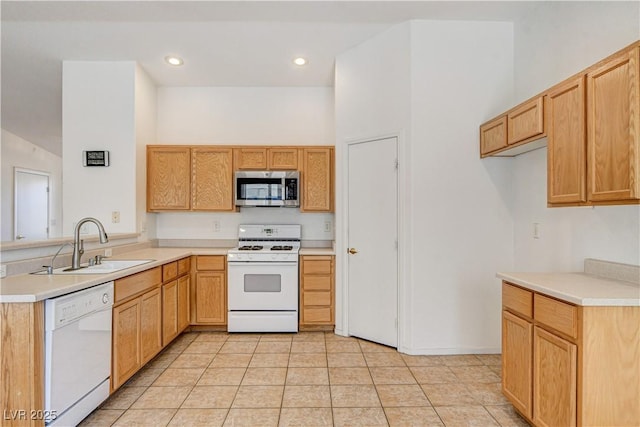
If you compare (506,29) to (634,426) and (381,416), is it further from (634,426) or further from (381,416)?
(381,416)

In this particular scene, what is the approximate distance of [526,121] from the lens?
2.30 metres

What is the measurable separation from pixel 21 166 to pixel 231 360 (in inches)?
218

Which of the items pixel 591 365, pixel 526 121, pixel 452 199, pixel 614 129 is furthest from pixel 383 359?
pixel 614 129

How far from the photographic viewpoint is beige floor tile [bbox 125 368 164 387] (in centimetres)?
250

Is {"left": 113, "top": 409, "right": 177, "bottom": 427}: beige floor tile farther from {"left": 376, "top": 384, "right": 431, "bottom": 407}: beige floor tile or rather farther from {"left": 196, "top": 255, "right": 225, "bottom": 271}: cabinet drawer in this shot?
{"left": 196, "top": 255, "right": 225, "bottom": 271}: cabinet drawer

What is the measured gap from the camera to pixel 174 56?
3.60m

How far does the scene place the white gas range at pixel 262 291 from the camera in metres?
3.56

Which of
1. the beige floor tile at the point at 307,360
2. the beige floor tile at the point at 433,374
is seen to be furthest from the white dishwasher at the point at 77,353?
the beige floor tile at the point at 433,374

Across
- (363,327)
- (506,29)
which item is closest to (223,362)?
(363,327)

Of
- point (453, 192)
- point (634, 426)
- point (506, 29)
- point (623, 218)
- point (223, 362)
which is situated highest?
point (506, 29)

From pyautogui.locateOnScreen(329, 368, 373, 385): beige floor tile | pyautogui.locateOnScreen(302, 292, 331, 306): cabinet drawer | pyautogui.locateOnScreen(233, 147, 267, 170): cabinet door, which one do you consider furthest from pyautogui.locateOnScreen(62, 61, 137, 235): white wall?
pyautogui.locateOnScreen(329, 368, 373, 385): beige floor tile

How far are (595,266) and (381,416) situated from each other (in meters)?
1.63

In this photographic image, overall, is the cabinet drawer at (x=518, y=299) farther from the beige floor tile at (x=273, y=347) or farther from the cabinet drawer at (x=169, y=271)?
the cabinet drawer at (x=169, y=271)

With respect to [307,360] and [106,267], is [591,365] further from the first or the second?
[106,267]
